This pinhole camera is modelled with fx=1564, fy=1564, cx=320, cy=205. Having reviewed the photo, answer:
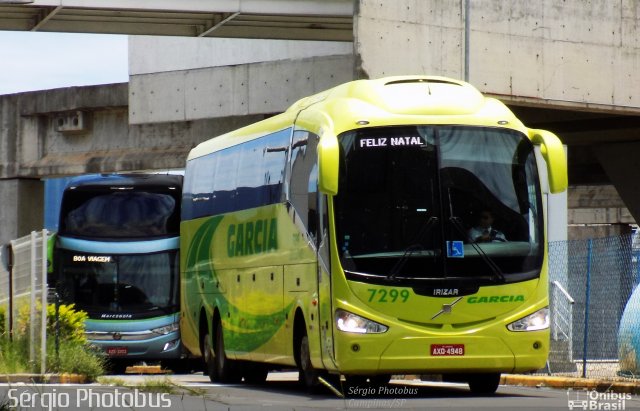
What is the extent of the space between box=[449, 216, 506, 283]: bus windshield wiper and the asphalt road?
1.40 meters

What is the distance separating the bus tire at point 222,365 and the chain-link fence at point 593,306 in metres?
4.88

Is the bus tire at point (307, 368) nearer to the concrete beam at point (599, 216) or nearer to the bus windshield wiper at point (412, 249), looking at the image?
the bus windshield wiper at point (412, 249)

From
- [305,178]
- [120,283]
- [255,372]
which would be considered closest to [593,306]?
[255,372]

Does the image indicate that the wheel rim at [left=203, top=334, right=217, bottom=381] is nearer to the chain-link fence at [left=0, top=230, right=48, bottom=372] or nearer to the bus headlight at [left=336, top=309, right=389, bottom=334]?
the chain-link fence at [left=0, top=230, right=48, bottom=372]

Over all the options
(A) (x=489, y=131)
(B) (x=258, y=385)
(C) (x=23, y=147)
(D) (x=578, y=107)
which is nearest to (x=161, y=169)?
(C) (x=23, y=147)

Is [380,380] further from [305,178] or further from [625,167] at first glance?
[625,167]

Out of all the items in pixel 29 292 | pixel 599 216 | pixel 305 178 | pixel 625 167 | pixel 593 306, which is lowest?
pixel 599 216

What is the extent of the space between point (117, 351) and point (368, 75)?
8.00 m

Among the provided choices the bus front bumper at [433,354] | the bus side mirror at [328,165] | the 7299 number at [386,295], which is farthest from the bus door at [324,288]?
the bus side mirror at [328,165]

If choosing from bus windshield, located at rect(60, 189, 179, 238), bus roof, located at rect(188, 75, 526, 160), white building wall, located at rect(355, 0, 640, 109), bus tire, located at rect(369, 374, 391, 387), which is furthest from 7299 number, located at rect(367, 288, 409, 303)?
bus windshield, located at rect(60, 189, 179, 238)

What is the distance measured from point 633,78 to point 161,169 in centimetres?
1378

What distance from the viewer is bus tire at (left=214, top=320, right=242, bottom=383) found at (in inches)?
941

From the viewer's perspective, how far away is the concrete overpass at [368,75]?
100 feet

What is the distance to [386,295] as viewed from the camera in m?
17.6
